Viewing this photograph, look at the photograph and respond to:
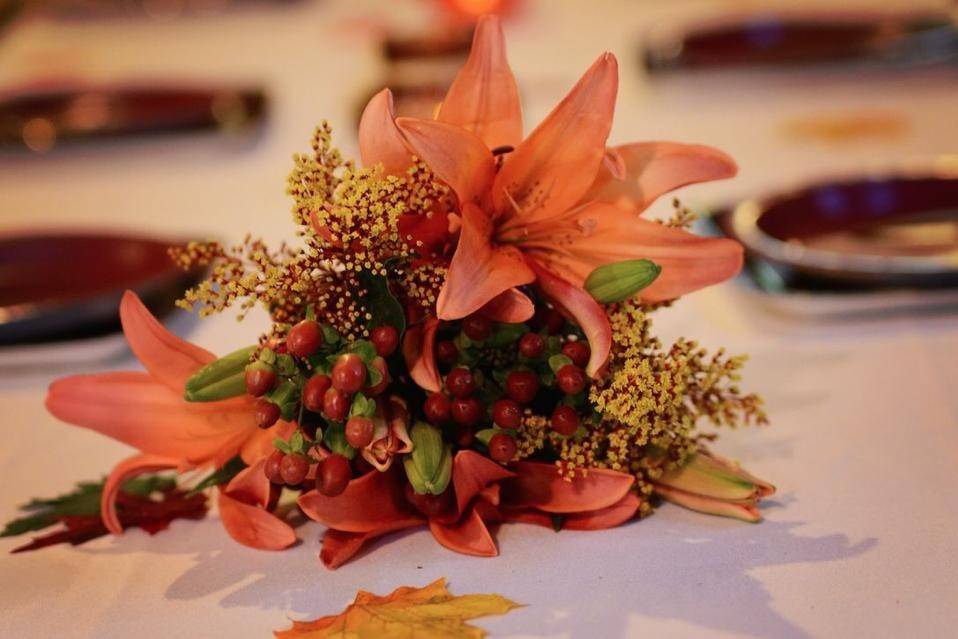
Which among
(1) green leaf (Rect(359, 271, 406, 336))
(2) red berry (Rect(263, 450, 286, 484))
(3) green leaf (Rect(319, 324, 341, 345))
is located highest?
(1) green leaf (Rect(359, 271, 406, 336))

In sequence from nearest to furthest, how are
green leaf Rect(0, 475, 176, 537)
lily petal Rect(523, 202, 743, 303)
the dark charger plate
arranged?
lily petal Rect(523, 202, 743, 303), green leaf Rect(0, 475, 176, 537), the dark charger plate

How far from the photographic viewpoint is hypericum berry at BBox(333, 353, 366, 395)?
0.74 meters

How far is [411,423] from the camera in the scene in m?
0.82

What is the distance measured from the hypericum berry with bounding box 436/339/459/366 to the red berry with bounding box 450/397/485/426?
3 cm

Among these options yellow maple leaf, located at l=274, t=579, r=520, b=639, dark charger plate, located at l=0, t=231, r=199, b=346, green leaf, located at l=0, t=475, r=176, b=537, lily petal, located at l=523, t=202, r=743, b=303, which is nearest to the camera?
yellow maple leaf, located at l=274, t=579, r=520, b=639

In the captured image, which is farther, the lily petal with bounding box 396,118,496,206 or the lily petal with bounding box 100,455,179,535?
the lily petal with bounding box 100,455,179,535

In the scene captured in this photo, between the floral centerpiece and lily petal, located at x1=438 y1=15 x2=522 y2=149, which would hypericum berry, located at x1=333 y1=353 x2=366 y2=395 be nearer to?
the floral centerpiece

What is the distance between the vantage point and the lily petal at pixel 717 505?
849 millimetres

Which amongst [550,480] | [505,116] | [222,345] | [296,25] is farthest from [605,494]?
[296,25]

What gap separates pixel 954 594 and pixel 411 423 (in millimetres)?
385

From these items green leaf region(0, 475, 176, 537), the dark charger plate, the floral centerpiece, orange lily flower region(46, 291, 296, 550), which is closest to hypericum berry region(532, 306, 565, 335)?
the floral centerpiece

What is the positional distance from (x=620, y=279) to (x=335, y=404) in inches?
8.5

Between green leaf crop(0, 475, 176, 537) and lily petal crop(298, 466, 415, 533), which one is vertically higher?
lily petal crop(298, 466, 415, 533)

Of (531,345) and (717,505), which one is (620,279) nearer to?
(531,345)
